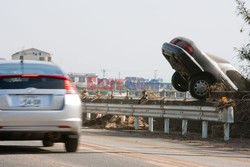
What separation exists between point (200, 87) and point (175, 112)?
300 cm

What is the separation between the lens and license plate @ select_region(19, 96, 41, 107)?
1090 centimetres

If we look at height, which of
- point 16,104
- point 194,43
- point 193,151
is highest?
point 194,43

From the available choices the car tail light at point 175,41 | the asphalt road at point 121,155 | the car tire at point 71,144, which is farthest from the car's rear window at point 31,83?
the car tail light at point 175,41

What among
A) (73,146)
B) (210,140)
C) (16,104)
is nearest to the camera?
(16,104)

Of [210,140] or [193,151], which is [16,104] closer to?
[193,151]

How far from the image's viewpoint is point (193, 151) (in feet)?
44.8

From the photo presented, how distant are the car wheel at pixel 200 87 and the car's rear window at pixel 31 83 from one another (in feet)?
38.2

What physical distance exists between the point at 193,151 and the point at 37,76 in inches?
155

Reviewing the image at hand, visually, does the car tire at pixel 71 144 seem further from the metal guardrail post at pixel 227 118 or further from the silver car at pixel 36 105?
the metal guardrail post at pixel 227 118

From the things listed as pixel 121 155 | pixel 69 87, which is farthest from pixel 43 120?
pixel 121 155

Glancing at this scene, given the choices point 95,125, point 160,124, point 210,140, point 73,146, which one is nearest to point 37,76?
point 73,146

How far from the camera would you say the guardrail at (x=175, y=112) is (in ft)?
56.9

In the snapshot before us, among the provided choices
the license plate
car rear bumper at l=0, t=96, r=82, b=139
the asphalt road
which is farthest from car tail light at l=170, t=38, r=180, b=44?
the license plate

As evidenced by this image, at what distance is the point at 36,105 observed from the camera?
35.9 feet
